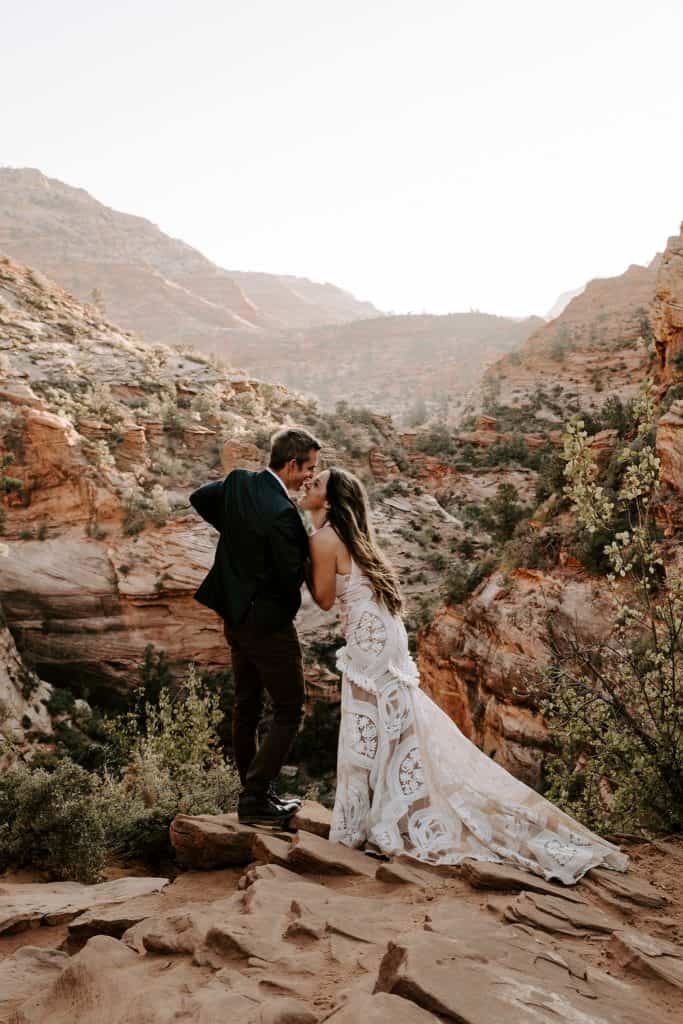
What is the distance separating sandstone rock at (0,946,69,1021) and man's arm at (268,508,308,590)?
5.96 feet

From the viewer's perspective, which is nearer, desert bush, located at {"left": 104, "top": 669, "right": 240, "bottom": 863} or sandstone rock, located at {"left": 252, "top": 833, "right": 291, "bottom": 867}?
sandstone rock, located at {"left": 252, "top": 833, "right": 291, "bottom": 867}

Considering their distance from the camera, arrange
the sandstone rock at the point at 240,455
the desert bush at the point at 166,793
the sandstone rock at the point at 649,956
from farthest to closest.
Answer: the sandstone rock at the point at 240,455
the desert bush at the point at 166,793
the sandstone rock at the point at 649,956

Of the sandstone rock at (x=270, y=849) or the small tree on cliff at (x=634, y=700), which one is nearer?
the sandstone rock at (x=270, y=849)

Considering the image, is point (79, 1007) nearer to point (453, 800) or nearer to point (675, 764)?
point (453, 800)

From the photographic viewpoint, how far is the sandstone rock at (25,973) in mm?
2516

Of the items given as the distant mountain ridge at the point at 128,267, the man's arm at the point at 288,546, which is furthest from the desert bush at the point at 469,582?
the distant mountain ridge at the point at 128,267

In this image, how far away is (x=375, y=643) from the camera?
3598 mm

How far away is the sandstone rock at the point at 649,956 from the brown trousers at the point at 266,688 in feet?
5.69

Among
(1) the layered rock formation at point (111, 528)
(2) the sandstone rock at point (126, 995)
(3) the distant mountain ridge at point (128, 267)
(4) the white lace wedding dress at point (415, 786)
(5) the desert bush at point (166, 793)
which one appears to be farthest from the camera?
(3) the distant mountain ridge at point (128, 267)

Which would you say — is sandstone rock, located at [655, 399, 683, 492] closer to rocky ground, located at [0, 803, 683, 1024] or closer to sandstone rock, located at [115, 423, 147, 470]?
rocky ground, located at [0, 803, 683, 1024]

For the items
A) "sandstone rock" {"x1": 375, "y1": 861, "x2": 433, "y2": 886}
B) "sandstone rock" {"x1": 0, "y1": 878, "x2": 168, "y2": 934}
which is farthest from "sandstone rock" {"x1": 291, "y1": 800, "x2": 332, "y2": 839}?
"sandstone rock" {"x1": 0, "y1": 878, "x2": 168, "y2": 934}

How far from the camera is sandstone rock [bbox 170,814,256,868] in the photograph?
12.4 ft

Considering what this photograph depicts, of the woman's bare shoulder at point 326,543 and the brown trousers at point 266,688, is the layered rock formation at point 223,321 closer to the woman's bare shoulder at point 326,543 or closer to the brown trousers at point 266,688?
the brown trousers at point 266,688

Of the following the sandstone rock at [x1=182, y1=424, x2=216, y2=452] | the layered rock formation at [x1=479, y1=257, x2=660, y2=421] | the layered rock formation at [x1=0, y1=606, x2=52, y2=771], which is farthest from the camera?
the layered rock formation at [x1=479, y1=257, x2=660, y2=421]
